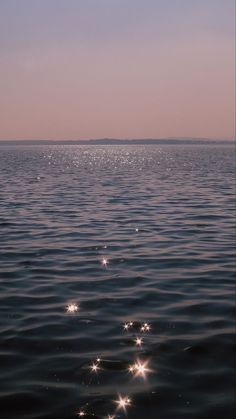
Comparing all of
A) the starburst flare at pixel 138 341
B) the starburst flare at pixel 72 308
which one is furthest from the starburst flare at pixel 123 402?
the starburst flare at pixel 72 308

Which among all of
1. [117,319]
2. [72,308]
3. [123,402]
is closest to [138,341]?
[117,319]

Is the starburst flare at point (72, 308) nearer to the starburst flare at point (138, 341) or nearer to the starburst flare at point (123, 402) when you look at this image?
the starburst flare at point (138, 341)

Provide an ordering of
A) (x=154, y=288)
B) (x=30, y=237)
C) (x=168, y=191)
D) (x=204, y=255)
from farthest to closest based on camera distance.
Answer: (x=168, y=191) < (x=30, y=237) < (x=204, y=255) < (x=154, y=288)

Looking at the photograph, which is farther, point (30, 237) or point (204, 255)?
point (30, 237)

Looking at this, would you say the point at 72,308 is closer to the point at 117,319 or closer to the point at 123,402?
the point at 117,319

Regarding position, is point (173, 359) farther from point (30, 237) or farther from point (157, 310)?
point (30, 237)

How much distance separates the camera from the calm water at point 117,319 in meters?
7.41

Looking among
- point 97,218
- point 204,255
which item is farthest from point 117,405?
point 97,218

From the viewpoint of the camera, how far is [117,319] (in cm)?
1074

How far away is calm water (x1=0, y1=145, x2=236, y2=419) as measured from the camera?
7406 mm

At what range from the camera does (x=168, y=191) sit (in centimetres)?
3972

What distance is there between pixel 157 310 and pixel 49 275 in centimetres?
426

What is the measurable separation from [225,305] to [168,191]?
28450mm

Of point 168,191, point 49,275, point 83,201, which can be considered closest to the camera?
point 49,275
